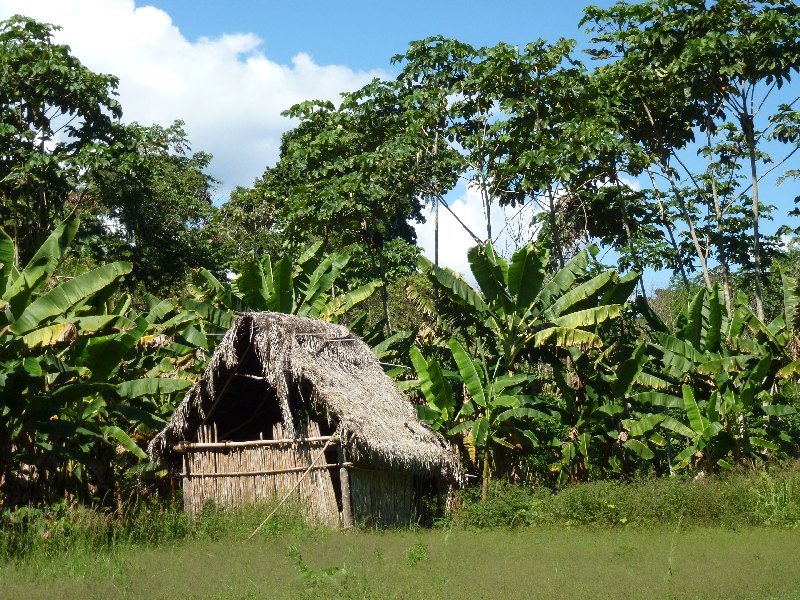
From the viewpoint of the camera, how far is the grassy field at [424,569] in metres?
8.48

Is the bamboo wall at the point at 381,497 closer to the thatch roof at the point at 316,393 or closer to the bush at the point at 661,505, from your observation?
the thatch roof at the point at 316,393

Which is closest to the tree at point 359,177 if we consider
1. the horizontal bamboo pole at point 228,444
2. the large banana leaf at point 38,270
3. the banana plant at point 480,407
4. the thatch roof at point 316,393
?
the banana plant at point 480,407

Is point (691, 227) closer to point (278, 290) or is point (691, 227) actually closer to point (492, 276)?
point (492, 276)

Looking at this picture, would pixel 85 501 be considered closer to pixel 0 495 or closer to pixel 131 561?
pixel 0 495

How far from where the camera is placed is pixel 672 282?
4050 centimetres

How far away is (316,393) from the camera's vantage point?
1317 centimetres

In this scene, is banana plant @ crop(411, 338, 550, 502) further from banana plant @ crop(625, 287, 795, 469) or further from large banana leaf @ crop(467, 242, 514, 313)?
banana plant @ crop(625, 287, 795, 469)

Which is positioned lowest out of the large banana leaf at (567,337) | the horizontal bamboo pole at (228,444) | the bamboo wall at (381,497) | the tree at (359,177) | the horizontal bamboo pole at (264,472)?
the bamboo wall at (381,497)

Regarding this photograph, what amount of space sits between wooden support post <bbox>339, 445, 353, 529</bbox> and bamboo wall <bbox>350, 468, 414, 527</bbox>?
0.52 ft

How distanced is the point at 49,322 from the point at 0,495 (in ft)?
8.19

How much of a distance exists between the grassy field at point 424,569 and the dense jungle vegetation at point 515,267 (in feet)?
8.99

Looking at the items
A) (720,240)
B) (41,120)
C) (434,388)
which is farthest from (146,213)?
(720,240)

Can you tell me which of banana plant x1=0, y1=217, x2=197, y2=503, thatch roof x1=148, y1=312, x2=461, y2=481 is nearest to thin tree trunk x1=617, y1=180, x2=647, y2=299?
thatch roof x1=148, y1=312, x2=461, y2=481

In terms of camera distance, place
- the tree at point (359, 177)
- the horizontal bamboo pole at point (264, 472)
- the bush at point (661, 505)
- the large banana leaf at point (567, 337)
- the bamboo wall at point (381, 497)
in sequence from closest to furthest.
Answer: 1. the horizontal bamboo pole at point (264, 472)
2. the bamboo wall at point (381, 497)
3. the bush at point (661, 505)
4. the large banana leaf at point (567, 337)
5. the tree at point (359, 177)
